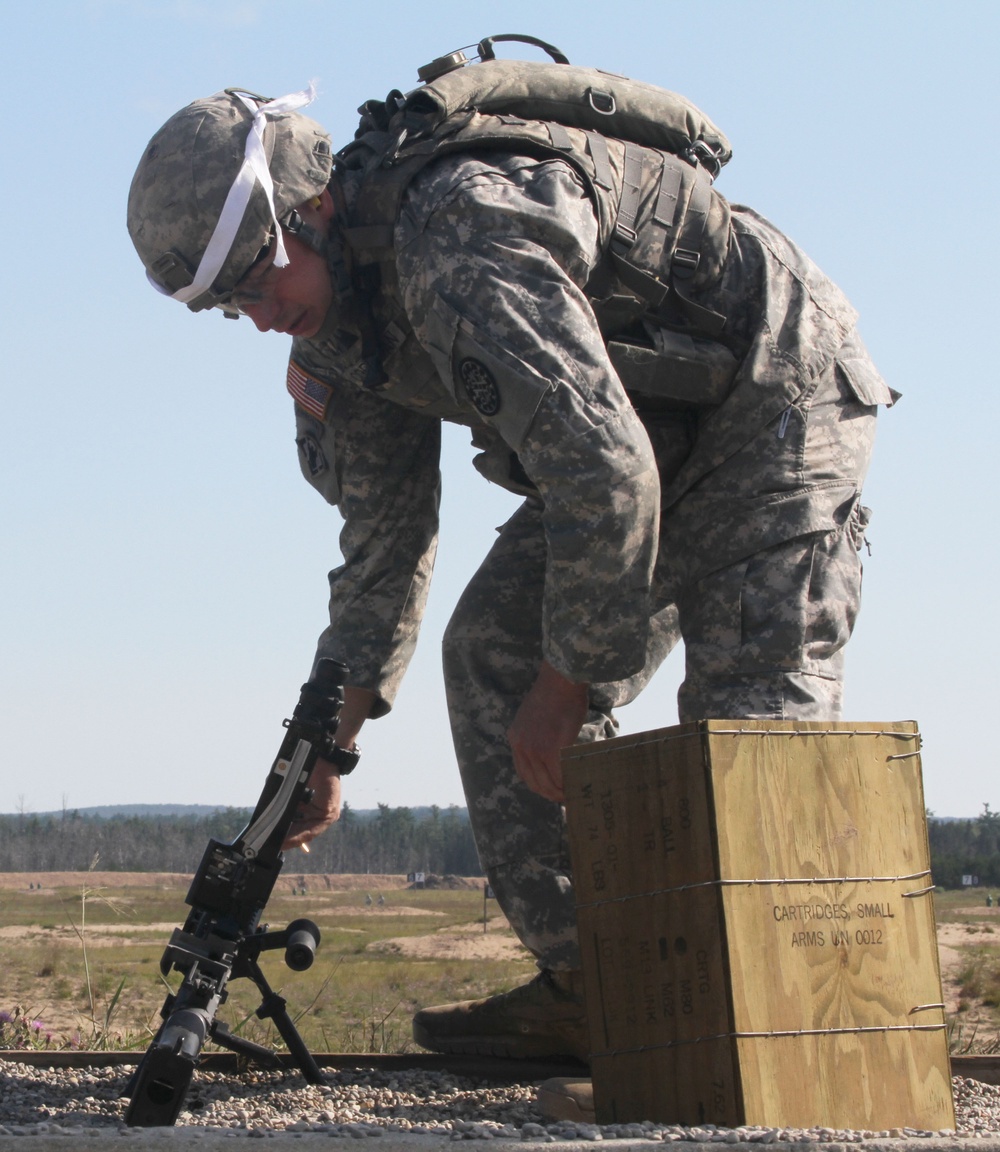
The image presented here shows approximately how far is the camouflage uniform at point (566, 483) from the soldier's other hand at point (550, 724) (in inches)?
5.1

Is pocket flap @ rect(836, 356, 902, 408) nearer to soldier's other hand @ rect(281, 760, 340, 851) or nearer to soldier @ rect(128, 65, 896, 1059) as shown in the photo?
soldier @ rect(128, 65, 896, 1059)

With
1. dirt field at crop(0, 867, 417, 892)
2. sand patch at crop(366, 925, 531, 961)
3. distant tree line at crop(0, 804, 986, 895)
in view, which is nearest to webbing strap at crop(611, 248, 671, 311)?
sand patch at crop(366, 925, 531, 961)

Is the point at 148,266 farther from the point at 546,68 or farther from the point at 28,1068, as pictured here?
the point at 28,1068

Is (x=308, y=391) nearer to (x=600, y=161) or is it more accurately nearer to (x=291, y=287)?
(x=291, y=287)

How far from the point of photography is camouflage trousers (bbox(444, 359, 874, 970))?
3.62 m

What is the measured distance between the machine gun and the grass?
1.38 m

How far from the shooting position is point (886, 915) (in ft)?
10.2

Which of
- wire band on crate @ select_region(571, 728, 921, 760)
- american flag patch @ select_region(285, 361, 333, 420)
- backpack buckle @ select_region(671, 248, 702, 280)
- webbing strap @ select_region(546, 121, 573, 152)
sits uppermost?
webbing strap @ select_region(546, 121, 573, 152)

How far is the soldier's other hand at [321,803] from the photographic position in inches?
165

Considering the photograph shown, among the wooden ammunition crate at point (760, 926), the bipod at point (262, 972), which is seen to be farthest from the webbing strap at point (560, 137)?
the bipod at point (262, 972)

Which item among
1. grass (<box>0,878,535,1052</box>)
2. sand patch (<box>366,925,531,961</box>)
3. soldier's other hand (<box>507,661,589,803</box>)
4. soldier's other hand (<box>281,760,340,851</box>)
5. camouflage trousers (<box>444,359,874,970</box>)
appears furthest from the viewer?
sand patch (<box>366,925,531,961</box>)

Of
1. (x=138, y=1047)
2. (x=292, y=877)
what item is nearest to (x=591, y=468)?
(x=138, y=1047)

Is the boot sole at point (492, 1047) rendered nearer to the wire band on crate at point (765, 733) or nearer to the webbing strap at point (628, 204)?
the wire band on crate at point (765, 733)

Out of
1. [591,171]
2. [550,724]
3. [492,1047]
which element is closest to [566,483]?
[550,724]
